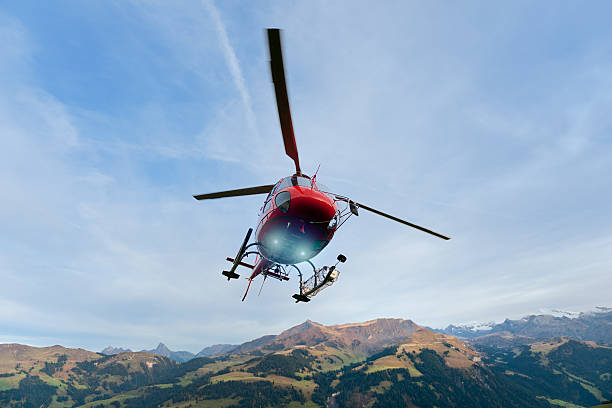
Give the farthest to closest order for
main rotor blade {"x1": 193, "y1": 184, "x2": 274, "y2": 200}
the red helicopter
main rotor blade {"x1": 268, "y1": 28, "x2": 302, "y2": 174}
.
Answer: main rotor blade {"x1": 193, "y1": 184, "x2": 274, "y2": 200}
the red helicopter
main rotor blade {"x1": 268, "y1": 28, "x2": 302, "y2": 174}

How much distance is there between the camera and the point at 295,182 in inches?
559

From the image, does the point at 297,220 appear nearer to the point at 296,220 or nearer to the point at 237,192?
the point at 296,220

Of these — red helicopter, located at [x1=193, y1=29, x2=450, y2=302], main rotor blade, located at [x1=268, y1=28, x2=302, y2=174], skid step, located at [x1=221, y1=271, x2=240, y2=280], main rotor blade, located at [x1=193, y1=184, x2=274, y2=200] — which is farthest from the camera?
main rotor blade, located at [x1=193, y1=184, x2=274, y2=200]

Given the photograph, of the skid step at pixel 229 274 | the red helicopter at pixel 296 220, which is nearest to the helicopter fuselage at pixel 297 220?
the red helicopter at pixel 296 220

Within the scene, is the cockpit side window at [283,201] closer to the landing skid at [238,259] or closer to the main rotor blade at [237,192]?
the landing skid at [238,259]

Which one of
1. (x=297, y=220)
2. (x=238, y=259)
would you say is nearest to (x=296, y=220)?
(x=297, y=220)

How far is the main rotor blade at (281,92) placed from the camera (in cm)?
888

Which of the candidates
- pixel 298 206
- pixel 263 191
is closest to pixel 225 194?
pixel 263 191

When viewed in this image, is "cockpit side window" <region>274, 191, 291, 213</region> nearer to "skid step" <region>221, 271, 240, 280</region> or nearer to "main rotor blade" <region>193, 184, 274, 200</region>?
"main rotor blade" <region>193, 184, 274, 200</region>

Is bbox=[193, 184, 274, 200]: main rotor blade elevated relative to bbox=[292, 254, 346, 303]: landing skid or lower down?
elevated

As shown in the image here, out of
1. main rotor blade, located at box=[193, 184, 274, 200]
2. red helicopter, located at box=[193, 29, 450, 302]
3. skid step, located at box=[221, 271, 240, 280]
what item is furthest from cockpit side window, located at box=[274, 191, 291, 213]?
skid step, located at box=[221, 271, 240, 280]

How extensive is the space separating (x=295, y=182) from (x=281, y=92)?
4641mm

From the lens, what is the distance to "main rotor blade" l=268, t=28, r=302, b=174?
888 centimetres

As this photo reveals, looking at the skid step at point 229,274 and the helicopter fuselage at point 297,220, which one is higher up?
the helicopter fuselage at point 297,220
